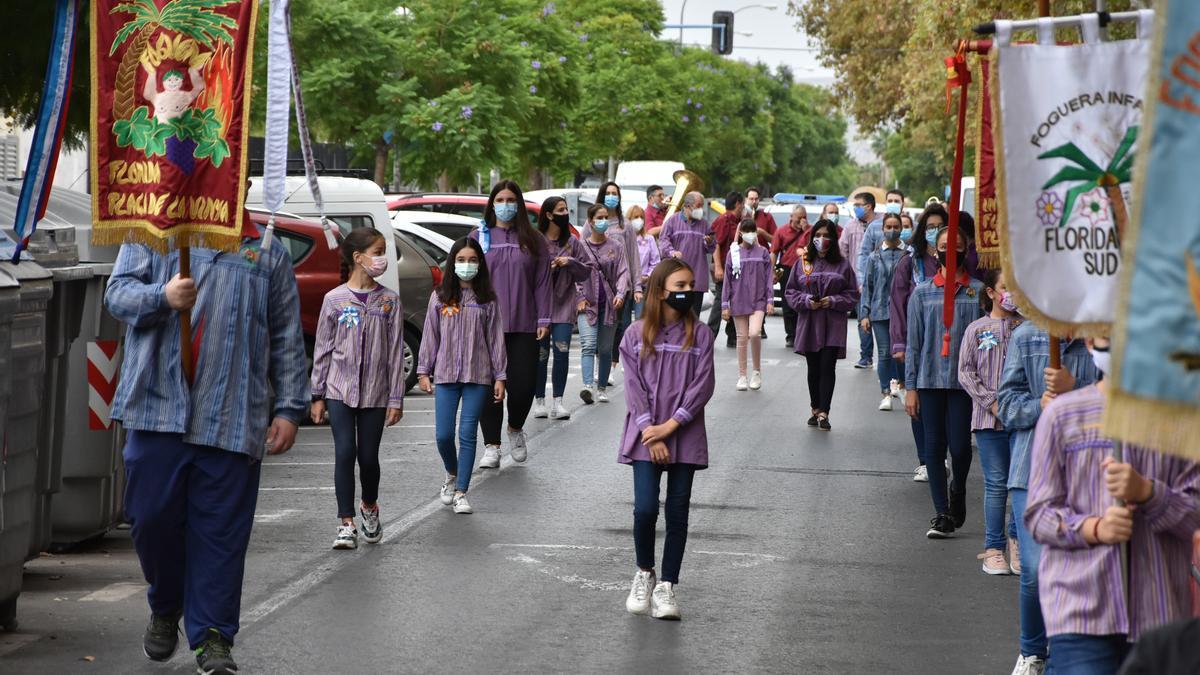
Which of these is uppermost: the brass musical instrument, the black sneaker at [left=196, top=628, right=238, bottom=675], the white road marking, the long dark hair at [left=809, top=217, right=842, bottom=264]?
the brass musical instrument

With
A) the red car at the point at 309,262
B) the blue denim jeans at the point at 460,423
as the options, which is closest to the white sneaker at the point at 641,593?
the blue denim jeans at the point at 460,423

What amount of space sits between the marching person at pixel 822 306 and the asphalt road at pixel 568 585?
2.05 meters

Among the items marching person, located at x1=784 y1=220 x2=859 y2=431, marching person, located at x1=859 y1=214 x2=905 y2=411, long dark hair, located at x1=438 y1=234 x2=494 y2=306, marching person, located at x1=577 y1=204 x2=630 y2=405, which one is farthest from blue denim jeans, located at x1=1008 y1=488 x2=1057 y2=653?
marching person, located at x1=577 y1=204 x2=630 y2=405

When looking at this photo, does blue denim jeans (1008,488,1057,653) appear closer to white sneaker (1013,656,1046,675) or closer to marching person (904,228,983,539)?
white sneaker (1013,656,1046,675)

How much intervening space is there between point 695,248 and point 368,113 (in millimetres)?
12387

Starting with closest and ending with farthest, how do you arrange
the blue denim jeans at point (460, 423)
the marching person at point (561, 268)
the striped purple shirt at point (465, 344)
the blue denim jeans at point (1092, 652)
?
1. the blue denim jeans at point (1092, 652)
2. the blue denim jeans at point (460, 423)
3. the striped purple shirt at point (465, 344)
4. the marching person at point (561, 268)

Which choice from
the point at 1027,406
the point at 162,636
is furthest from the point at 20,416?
the point at 1027,406

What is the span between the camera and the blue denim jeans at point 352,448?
31.9 feet

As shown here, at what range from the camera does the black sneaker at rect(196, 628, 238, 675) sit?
21.4 ft

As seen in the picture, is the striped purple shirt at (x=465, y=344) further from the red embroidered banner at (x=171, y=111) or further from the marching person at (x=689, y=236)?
the marching person at (x=689, y=236)

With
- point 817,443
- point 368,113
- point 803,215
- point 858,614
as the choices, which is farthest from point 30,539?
point 368,113

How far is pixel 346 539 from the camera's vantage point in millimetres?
9680

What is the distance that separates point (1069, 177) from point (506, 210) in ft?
25.7

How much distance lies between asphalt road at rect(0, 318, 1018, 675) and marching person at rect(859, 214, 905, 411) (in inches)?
99.6
